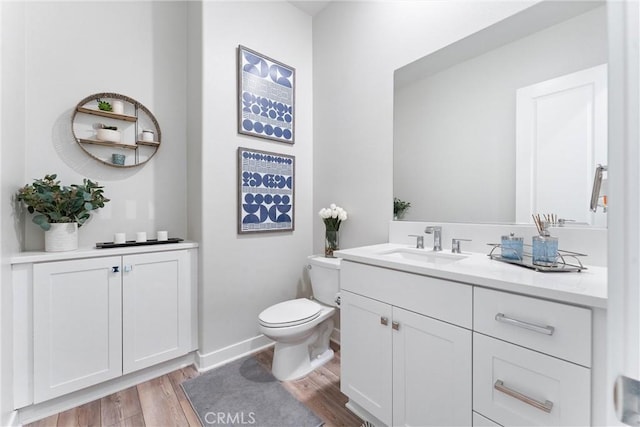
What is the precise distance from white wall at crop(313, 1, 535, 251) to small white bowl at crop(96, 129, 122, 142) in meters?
1.49

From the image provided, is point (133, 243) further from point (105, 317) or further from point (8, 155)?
point (8, 155)

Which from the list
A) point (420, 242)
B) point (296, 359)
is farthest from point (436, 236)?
point (296, 359)

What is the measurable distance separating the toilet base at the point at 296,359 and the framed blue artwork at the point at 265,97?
5.16ft

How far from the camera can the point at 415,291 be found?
3.74 ft

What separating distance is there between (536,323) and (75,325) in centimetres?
215

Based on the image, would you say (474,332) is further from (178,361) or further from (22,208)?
(22,208)

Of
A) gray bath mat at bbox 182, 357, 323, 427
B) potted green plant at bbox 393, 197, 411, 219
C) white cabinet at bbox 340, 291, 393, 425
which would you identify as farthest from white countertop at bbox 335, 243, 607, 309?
gray bath mat at bbox 182, 357, 323, 427

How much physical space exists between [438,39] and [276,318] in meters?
1.98

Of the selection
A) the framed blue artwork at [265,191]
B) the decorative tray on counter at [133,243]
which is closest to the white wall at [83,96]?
the decorative tray on counter at [133,243]

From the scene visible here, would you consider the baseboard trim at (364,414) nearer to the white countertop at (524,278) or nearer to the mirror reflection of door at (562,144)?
the white countertop at (524,278)

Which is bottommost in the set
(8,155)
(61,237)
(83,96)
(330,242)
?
(330,242)

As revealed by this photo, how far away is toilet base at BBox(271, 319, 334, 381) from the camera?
5.76ft

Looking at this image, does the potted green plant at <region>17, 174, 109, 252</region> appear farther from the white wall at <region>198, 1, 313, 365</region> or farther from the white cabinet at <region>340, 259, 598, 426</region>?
the white cabinet at <region>340, 259, 598, 426</region>

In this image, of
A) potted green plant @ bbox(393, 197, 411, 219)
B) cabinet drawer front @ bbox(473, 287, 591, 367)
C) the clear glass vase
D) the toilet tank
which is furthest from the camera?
the clear glass vase
